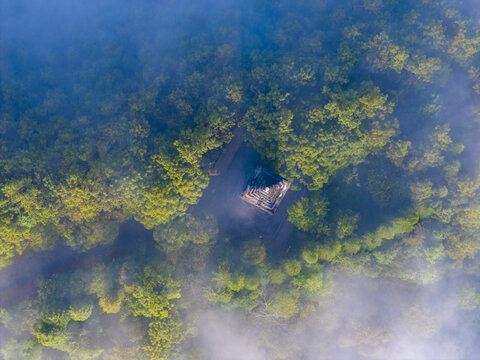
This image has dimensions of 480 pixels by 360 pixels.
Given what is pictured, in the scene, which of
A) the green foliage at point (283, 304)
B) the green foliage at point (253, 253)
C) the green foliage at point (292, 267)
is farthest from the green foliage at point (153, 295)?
the green foliage at point (292, 267)

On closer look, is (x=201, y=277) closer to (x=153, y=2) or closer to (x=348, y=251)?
(x=348, y=251)

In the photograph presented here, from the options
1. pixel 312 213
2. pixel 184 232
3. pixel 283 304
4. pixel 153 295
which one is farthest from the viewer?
→ pixel 312 213

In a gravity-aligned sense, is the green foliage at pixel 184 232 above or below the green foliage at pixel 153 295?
above

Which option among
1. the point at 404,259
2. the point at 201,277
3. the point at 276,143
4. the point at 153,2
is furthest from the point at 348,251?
the point at 153,2

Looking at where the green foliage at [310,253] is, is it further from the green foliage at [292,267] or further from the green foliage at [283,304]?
the green foliage at [283,304]

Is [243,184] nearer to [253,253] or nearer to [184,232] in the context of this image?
[253,253]

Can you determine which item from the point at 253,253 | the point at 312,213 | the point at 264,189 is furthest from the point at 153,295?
the point at 312,213
